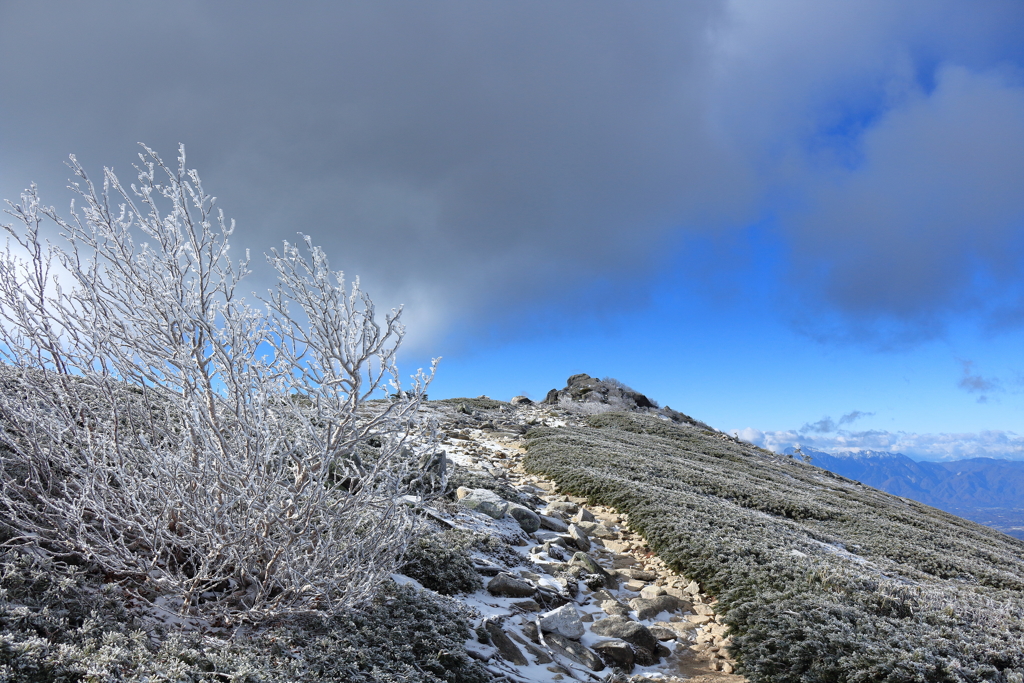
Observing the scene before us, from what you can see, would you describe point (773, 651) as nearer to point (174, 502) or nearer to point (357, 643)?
point (357, 643)

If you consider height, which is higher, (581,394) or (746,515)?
(581,394)

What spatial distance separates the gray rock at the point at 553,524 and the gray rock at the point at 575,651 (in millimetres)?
4365

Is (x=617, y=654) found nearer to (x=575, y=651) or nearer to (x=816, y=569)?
(x=575, y=651)

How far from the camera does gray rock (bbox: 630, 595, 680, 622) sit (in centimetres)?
752

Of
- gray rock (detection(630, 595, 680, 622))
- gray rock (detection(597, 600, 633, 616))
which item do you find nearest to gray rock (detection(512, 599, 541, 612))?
gray rock (detection(597, 600, 633, 616))

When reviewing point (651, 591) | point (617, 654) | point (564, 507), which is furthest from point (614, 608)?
point (564, 507)

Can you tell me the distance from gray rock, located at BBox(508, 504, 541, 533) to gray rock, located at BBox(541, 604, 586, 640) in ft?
11.4

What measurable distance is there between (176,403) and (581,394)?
3740 cm

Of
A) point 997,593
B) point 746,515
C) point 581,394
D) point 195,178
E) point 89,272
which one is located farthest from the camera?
point 581,394

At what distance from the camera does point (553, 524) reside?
1064cm

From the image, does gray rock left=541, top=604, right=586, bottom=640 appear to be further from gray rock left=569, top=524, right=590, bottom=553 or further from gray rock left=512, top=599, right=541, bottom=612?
gray rock left=569, top=524, right=590, bottom=553

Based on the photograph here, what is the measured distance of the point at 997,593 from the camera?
858cm

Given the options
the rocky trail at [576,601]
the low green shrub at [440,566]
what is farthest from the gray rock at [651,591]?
the low green shrub at [440,566]

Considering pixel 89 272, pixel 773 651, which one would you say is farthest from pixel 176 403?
Result: pixel 773 651
